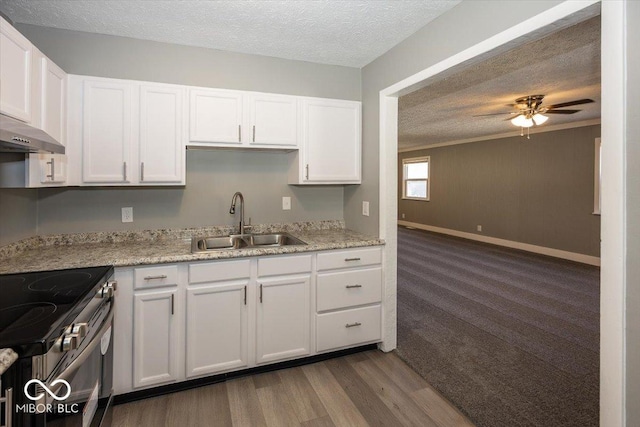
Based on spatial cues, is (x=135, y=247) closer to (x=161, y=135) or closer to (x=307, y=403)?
(x=161, y=135)

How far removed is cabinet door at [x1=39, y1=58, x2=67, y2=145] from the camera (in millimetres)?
1889

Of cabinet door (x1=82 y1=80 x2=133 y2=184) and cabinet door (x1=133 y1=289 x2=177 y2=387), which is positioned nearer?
cabinet door (x1=133 y1=289 x2=177 y2=387)

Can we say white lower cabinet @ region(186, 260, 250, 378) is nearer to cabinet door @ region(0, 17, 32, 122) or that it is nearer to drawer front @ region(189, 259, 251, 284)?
drawer front @ region(189, 259, 251, 284)

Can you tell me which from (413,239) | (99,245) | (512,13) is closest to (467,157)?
(413,239)

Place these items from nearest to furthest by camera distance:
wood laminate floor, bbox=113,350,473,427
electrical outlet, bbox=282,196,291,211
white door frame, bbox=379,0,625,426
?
white door frame, bbox=379,0,625,426 < wood laminate floor, bbox=113,350,473,427 < electrical outlet, bbox=282,196,291,211

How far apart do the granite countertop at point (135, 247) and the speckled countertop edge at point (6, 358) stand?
100 cm

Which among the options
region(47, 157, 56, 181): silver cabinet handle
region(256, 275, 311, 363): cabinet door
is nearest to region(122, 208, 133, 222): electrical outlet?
region(47, 157, 56, 181): silver cabinet handle

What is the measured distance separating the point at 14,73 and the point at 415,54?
2300mm

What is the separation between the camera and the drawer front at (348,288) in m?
2.52

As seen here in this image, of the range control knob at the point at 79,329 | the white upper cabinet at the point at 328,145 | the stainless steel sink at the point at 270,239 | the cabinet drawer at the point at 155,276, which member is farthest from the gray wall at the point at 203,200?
the range control knob at the point at 79,329

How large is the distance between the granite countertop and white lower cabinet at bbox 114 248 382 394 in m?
0.06

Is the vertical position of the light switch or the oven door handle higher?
the light switch

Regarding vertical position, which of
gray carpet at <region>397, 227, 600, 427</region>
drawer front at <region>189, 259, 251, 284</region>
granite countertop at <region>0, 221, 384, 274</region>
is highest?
granite countertop at <region>0, 221, 384, 274</region>

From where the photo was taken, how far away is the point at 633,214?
117cm
